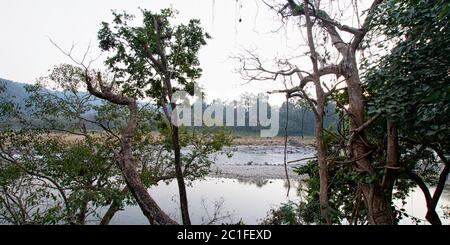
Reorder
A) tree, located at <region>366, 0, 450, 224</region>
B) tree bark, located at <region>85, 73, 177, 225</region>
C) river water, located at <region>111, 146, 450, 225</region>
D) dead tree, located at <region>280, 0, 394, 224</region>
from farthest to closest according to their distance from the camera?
river water, located at <region>111, 146, 450, 225</region> < dead tree, located at <region>280, 0, 394, 224</region> < tree bark, located at <region>85, 73, 177, 225</region> < tree, located at <region>366, 0, 450, 224</region>

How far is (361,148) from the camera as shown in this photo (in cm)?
250

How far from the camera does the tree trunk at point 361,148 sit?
246 cm

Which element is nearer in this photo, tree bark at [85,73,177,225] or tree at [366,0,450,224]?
tree at [366,0,450,224]

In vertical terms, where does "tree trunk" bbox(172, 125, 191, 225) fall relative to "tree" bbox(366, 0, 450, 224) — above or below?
below

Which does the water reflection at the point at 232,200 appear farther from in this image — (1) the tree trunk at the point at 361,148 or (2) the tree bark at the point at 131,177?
(2) the tree bark at the point at 131,177

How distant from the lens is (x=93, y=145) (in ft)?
16.7

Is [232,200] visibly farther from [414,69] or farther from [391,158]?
[414,69]

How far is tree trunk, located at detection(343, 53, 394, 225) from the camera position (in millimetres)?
2461

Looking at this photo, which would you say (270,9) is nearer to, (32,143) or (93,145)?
(93,145)

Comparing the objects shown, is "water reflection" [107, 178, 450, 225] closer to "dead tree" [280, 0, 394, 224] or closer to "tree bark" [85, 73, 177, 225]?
"dead tree" [280, 0, 394, 224]

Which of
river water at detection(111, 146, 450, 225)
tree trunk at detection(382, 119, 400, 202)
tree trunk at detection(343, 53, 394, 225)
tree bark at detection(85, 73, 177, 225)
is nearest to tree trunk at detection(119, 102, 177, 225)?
tree bark at detection(85, 73, 177, 225)

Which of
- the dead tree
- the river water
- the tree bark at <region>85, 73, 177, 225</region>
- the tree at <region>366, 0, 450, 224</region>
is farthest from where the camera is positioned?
the river water
